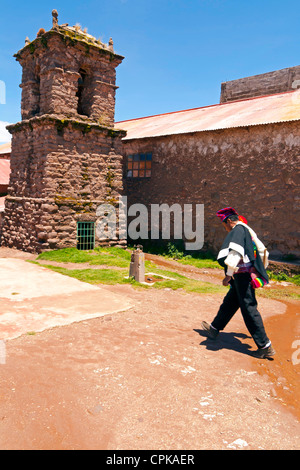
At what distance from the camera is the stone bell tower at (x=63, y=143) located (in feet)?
35.4

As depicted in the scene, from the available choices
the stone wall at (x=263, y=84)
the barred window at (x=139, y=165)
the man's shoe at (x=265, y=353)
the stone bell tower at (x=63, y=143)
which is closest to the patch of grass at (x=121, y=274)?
the stone bell tower at (x=63, y=143)

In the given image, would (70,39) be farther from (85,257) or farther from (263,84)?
(263,84)

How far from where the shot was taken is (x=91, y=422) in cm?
280

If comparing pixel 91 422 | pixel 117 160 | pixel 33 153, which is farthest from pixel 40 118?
pixel 91 422

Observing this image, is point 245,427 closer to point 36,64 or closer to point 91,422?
A: point 91,422

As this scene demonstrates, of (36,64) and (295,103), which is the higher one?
(36,64)

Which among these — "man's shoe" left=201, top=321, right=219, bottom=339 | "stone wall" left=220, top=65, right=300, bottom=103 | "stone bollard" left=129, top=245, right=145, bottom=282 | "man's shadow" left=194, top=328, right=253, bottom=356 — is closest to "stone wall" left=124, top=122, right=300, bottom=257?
"stone bollard" left=129, top=245, right=145, bottom=282

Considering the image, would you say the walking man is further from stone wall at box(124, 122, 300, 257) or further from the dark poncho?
stone wall at box(124, 122, 300, 257)

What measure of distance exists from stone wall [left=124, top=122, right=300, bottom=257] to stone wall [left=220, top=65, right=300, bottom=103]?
994cm

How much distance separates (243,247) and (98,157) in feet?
29.0

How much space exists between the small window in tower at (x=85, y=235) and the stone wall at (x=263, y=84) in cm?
1484

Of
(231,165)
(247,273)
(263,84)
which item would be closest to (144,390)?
(247,273)
